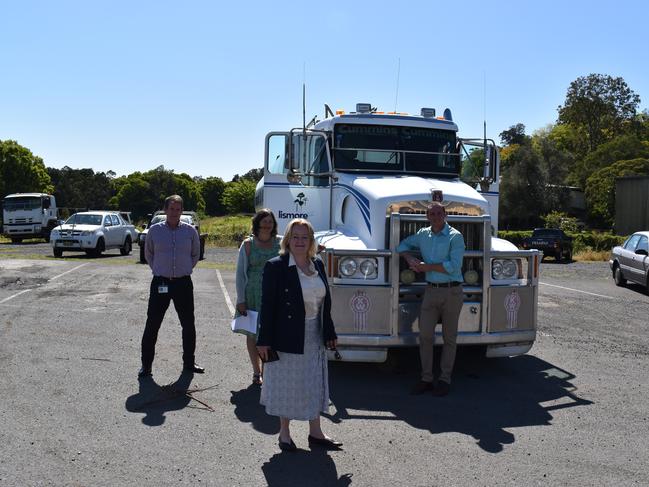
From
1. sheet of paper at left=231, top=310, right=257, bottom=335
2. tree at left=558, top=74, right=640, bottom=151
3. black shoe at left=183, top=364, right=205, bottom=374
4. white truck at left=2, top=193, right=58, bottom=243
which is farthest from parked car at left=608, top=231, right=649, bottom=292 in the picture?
tree at left=558, top=74, right=640, bottom=151

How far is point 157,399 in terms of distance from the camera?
635 cm

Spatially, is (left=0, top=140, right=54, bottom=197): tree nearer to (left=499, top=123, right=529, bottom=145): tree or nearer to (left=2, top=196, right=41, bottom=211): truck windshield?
(left=2, top=196, right=41, bottom=211): truck windshield

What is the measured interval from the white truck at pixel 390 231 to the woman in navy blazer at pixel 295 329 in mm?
1911

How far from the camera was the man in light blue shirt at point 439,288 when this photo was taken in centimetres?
670

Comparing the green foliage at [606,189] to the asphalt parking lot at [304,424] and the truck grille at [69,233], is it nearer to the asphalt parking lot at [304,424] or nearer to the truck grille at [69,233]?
the truck grille at [69,233]

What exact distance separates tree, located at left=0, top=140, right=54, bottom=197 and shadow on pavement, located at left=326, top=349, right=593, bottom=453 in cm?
6044

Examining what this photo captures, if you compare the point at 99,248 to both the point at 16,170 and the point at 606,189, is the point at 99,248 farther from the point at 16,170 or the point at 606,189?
the point at 606,189

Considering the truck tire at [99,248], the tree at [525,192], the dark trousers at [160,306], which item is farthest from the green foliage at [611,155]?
the dark trousers at [160,306]

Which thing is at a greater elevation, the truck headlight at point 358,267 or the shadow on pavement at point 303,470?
the truck headlight at point 358,267

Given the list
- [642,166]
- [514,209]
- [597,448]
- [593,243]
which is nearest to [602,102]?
[642,166]

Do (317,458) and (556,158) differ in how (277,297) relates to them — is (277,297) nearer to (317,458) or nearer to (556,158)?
(317,458)

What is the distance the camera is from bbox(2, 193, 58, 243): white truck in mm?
38031

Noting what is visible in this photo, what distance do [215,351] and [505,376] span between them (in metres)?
3.52

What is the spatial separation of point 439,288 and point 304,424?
1933 millimetres
